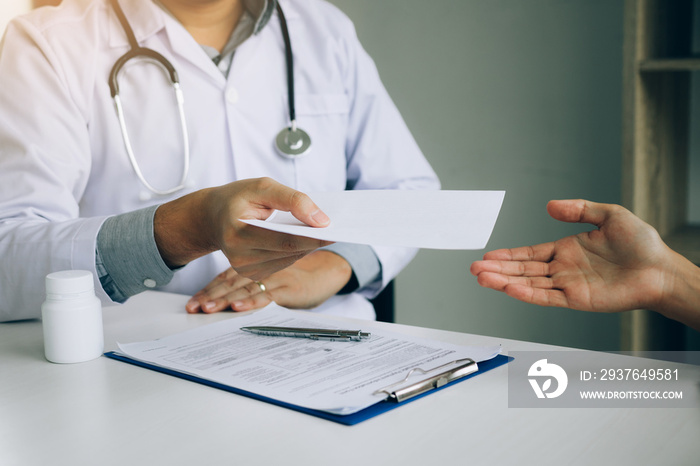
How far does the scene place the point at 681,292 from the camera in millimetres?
794

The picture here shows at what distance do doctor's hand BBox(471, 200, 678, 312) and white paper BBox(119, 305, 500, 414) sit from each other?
4.0 inches

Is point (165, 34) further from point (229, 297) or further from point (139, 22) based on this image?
point (229, 297)

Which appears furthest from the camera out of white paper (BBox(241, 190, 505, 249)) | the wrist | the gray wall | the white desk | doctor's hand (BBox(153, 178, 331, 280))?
the gray wall

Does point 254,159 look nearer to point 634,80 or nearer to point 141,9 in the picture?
point 141,9

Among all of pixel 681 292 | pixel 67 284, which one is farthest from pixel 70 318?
pixel 681 292

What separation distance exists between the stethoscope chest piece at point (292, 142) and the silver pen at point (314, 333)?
0.52 meters

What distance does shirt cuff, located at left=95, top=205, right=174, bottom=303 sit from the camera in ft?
3.11

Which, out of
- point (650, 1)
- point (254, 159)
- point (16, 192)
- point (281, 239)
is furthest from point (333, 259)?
point (650, 1)

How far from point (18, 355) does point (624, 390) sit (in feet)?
2.40

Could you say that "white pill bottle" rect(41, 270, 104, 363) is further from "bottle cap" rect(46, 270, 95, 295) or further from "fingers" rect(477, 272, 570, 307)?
"fingers" rect(477, 272, 570, 307)

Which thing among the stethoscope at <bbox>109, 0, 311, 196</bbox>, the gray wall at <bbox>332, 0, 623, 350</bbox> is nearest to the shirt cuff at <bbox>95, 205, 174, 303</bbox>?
the stethoscope at <bbox>109, 0, 311, 196</bbox>

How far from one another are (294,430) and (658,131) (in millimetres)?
1343

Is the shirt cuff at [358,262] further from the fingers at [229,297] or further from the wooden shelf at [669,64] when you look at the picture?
the wooden shelf at [669,64]

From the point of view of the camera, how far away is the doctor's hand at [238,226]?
757mm
